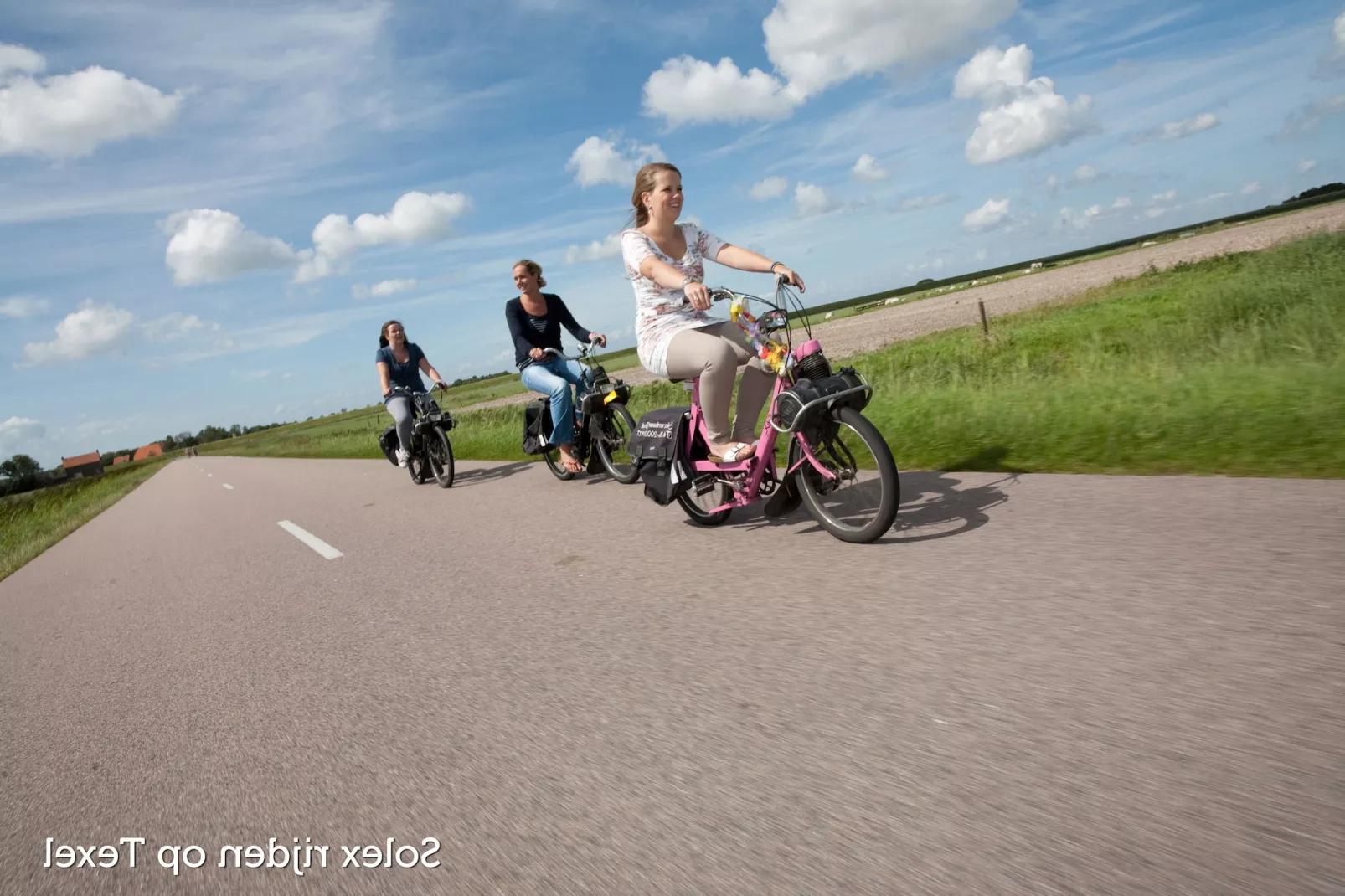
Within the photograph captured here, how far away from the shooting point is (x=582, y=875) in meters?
1.92

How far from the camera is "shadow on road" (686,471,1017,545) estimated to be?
4.45m

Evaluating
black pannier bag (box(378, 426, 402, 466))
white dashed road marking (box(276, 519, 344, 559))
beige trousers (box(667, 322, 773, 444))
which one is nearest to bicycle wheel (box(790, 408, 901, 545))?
beige trousers (box(667, 322, 773, 444))

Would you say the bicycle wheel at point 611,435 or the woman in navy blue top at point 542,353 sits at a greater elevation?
the woman in navy blue top at point 542,353

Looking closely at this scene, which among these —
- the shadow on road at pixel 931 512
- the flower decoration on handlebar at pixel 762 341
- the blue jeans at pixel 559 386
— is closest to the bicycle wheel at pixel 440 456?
the blue jeans at pixel 559 386

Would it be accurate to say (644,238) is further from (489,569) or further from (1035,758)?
(1035,758)

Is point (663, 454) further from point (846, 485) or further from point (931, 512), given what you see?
point (931, 512)

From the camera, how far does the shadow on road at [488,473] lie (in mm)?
11031

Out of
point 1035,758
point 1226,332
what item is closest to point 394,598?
point 1035,758

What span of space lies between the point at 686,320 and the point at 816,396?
1095mm

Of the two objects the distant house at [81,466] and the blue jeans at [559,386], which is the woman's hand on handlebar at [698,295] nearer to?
the blue jeans at [559,386]

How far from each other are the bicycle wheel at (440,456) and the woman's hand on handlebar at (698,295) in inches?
283

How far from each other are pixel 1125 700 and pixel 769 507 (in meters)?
2.77

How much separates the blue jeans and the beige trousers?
12.8 feet

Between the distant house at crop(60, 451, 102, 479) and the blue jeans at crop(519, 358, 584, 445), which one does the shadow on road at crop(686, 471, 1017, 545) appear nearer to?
the blue jeans at crop(519, 358, 584, 445)
